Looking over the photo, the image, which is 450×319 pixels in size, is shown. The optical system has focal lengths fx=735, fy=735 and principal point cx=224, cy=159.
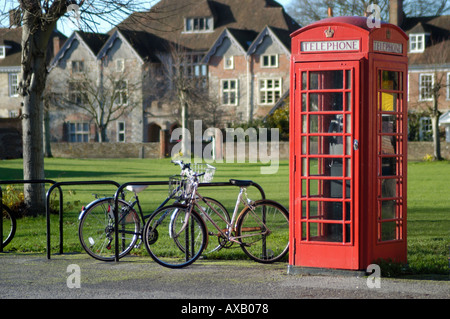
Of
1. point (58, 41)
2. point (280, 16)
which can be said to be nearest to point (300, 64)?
point (280, 16)

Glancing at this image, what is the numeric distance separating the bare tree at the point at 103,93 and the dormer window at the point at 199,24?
7.53 meters

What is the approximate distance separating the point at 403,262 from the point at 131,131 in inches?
2296

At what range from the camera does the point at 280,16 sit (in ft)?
207

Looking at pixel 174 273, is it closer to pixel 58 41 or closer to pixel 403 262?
pixel 403 262

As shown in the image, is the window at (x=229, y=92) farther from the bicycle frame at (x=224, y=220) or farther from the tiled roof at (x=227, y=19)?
the bicycle frame at (x=224, y=220)

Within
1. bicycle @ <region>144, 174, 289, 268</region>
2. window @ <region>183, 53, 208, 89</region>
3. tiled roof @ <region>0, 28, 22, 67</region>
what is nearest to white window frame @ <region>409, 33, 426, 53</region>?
window @ <region>183, 53, 208, 89</region>

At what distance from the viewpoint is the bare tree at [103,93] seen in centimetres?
6128

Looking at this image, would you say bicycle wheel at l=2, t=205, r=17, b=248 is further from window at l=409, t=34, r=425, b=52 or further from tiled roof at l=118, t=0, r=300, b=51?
tiled roof at l=118, t=0, r=300, b=51

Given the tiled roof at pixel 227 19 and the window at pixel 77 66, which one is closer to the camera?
the tiled roof at pixel 227 19

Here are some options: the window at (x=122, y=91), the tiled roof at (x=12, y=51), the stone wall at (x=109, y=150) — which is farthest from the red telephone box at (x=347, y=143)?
the tiled roof at (x=12, y=51)

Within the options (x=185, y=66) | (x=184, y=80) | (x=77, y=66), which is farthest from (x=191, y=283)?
(x=77, y=66)

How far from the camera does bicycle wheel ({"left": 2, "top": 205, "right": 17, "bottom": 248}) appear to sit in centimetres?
1052

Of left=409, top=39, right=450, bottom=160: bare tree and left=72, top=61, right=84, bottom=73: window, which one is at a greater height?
left=72, top=61, right=84, bottom=73: window

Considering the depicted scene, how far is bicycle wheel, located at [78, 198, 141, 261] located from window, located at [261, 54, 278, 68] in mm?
51468
